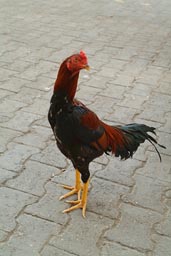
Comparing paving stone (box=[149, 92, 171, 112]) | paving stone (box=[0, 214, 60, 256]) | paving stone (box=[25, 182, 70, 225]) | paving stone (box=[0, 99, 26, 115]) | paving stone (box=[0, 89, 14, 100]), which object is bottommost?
paving stone (box=[149, 92, 171, 112])

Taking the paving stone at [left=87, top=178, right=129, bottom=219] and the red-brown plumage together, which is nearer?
the red-brown plumage

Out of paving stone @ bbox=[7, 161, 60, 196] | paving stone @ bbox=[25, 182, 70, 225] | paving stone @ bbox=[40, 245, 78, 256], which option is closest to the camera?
paving stone @ bbox=[40, 245, 78, 256]

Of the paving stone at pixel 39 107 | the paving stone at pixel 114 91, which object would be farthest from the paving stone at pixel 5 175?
the paving stone at pixel 114 91

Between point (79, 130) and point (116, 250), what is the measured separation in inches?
38.5

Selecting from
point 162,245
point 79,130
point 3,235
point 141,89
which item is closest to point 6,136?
point 3,235

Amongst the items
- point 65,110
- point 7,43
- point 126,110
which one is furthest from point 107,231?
point 7,43

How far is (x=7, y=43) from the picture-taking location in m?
7.36

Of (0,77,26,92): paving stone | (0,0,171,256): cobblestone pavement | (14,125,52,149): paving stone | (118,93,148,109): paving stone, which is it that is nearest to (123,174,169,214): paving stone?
(0,0,171,256): cobblestone pavement

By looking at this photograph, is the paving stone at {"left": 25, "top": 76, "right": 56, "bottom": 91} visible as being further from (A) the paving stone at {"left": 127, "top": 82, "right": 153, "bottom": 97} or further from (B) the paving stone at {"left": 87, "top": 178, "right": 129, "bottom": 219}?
(B) the paving stone at {"left": 87, "top": 178, "right": 129, "bottom": 219}

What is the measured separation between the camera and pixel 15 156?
4.11 m

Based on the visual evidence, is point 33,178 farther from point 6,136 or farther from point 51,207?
point 6,136

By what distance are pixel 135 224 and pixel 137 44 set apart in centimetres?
519

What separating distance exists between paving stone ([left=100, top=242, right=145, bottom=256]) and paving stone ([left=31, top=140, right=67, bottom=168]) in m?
Answer: 1.15

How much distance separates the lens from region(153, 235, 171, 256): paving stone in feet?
10.1
